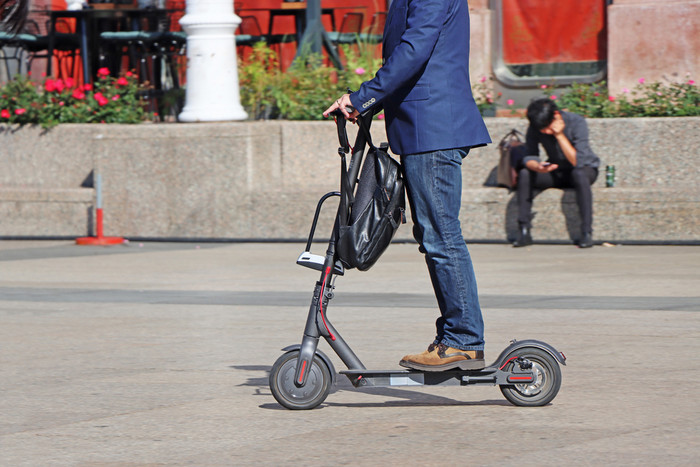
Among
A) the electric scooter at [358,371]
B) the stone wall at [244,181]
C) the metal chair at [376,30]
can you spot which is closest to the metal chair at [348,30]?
the metal chair at [376,30]

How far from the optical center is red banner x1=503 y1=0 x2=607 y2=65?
1489 centimetres

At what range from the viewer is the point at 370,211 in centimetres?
520

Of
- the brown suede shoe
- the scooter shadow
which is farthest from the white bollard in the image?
the brown suede shoe

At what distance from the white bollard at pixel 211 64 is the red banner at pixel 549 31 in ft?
11.9

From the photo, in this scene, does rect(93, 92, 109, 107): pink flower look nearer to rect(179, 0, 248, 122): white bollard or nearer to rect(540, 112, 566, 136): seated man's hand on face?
rect(179, 0, 248, 122): white bollard

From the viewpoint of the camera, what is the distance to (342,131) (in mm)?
5137

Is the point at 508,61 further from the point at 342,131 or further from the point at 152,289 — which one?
the point at 342,131

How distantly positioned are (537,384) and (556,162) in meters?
6.53

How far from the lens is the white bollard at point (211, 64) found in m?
13.2

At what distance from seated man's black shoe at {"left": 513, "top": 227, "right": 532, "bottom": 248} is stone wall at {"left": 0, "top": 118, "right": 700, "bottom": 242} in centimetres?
24

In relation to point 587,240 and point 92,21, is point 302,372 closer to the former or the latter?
point 587,240

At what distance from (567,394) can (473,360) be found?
Answer: 0.56m

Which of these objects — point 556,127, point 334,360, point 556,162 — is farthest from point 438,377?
point 556,162

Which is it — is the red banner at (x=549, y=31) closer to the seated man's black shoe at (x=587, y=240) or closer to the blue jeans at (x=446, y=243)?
the seated man's black shoe at (x=587, y=240)
